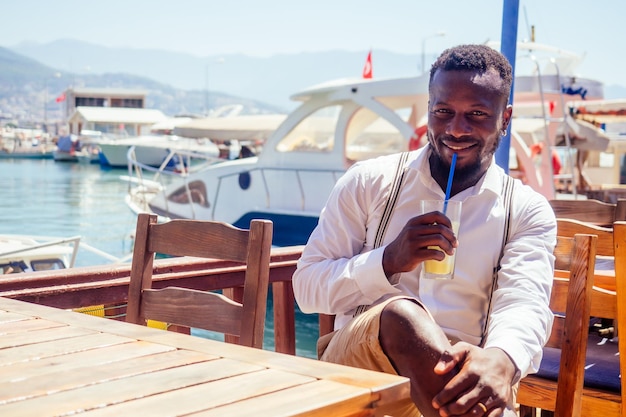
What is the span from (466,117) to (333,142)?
10.2 meters

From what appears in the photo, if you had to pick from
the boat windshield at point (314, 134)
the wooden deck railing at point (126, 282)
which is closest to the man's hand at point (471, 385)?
the wooden deck railing at point (126, 282)

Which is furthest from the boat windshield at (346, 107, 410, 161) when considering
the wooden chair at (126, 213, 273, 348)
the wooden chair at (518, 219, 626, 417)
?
the wooden chair at (126, 213, 273, 348)

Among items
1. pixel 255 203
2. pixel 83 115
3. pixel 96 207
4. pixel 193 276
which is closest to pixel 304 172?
pixel 255 203

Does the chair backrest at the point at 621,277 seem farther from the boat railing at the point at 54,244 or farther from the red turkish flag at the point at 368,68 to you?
the red turkish flag at the point at 368,68

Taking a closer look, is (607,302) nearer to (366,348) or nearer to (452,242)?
(452,242)

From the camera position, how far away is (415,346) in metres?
1.77

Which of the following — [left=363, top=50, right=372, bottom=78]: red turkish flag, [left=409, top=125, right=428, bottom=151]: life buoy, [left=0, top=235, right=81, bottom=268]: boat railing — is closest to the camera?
[left=0, top=235, right=81, bottom=268]: boat railing

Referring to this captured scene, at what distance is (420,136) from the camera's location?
466 inches

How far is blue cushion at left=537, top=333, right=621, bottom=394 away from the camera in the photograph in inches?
95.3

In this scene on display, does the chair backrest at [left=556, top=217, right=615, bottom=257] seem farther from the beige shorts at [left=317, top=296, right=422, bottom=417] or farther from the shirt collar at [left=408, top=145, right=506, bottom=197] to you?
the beige shorts at [left=317, top=296, right=422, bottom=417]

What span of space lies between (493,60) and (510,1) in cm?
193

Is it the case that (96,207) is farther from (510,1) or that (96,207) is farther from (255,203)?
(510,1)

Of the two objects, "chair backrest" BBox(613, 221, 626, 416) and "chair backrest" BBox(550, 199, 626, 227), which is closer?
"chair backrest" BBox(613, 221, 626, 416)

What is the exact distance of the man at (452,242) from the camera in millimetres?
2000
